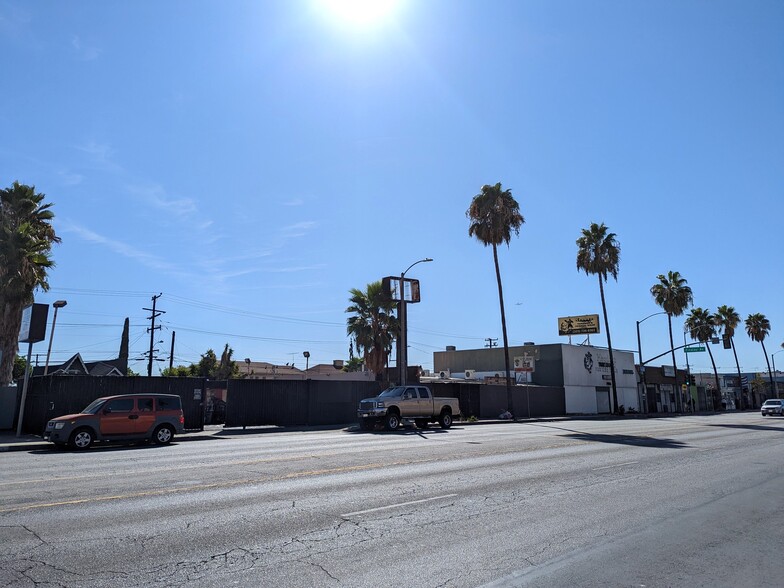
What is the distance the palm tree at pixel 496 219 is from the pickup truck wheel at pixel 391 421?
51.0 ft

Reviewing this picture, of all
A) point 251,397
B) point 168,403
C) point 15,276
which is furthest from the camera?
point 251,397

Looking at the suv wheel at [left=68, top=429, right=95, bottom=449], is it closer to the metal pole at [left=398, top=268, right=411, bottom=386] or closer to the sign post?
the sign post

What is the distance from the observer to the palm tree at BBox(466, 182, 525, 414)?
4138 cm

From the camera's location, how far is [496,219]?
41.3 meters

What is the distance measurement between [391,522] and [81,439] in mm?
14027

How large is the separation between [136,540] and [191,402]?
68.1 ft

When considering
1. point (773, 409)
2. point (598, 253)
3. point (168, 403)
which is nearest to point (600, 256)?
point (598, 253)

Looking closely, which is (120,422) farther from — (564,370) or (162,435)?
(564,370)

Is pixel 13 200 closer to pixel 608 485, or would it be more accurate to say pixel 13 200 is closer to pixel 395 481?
pixel 395 481

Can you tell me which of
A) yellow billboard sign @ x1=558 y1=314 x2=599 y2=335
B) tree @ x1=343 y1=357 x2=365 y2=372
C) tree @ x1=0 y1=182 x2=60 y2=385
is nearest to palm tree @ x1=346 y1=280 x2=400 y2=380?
tree @ x1=0 y1=182 x2=60 y2=385

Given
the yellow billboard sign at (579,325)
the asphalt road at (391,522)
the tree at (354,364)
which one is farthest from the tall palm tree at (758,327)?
the asphalt road at (391,522)

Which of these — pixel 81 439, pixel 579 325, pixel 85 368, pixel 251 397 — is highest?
pixel 579 325

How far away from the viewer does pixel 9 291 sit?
26.7 m

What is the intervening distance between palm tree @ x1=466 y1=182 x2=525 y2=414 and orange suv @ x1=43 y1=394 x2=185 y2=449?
26.4 m
